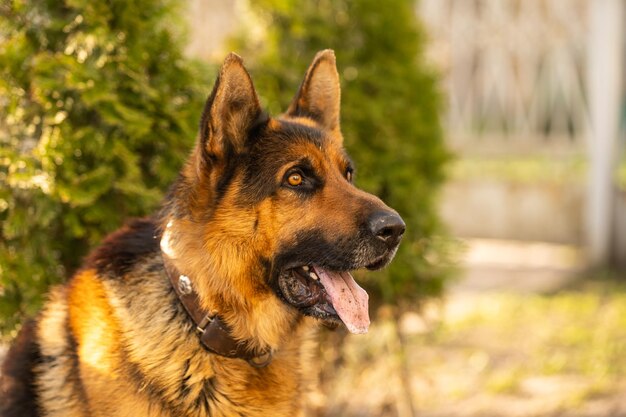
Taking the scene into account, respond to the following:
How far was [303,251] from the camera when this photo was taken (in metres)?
3.34

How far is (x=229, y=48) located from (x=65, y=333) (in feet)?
9.42

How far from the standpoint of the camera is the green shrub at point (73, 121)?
158 inches

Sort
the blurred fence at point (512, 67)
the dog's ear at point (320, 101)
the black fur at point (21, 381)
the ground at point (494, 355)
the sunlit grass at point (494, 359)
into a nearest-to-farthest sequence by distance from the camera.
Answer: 1. the black fur at point (21, 381)
2. the dog's ear at point (320, 101)
3. the ground at point (494, 355)
4. the sunlit grass at point (494, 359)
5. the blurred fence at point (512, 67)

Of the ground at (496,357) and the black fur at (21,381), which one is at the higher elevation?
the black fur at (21,381)

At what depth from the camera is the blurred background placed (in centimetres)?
410

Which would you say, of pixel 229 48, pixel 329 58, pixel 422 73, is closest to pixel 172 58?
pixel 329 58

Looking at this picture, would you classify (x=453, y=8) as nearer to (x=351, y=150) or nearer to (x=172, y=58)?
(x=351, y=150)

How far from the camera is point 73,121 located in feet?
13.8

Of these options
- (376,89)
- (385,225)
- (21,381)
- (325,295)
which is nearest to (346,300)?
(325,295)

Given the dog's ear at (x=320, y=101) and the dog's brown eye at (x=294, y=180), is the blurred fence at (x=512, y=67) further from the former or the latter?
the dog's brown eye at (x=294, y=180)

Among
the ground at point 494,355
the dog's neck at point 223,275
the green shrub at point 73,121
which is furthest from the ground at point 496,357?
the dog's neck at point 223,275

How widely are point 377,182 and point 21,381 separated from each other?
2.86m

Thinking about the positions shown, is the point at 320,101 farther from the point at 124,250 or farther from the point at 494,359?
the point at 494,359

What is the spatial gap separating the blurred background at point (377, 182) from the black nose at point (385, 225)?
1.47 metres
